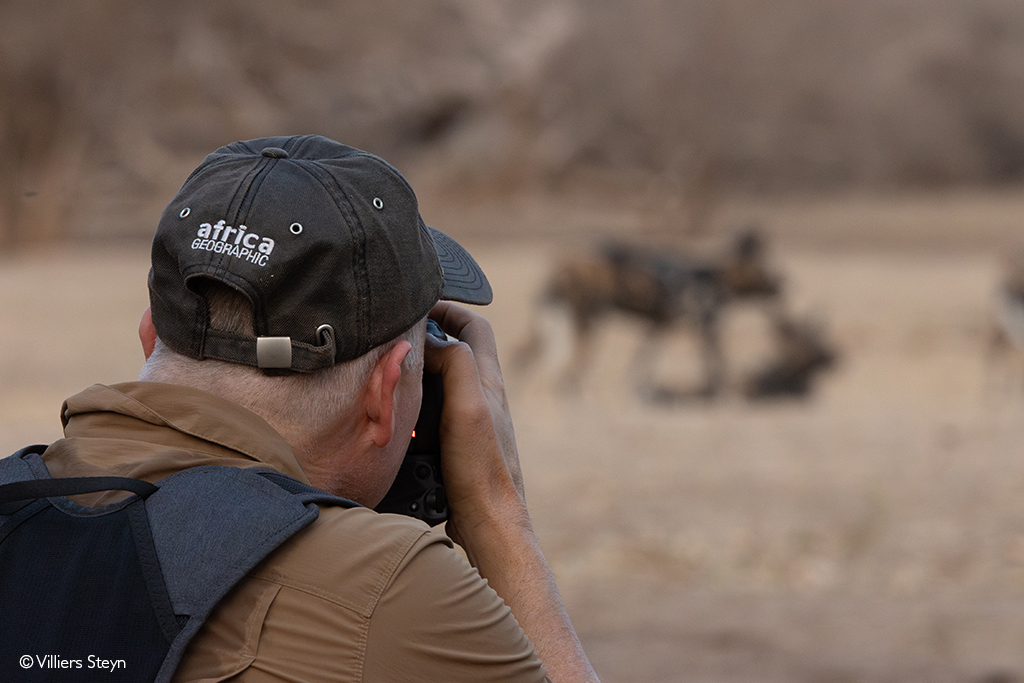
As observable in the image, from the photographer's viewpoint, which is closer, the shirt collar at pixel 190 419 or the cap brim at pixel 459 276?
the shirt collar at pixel 190 419

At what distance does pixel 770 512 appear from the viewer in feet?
20.9

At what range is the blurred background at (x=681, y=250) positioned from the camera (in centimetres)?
552

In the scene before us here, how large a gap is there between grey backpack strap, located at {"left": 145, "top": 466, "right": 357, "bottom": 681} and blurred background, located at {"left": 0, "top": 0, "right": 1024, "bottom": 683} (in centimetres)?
343

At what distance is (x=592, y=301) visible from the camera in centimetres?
1275

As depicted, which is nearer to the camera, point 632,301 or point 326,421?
point 326,421

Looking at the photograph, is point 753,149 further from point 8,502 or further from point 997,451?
point 8,502

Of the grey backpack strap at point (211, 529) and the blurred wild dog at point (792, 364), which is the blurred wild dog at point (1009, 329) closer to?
the blurred wild dog at point (792, 364)

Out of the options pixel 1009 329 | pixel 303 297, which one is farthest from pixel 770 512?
pixel 1009 329

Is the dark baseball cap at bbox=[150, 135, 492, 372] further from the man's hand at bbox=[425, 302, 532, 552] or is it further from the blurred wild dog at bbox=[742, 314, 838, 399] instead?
the blurred wild dog at bbox=[742, 314, 838, 399]

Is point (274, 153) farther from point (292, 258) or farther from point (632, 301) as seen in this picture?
point (632, 301)

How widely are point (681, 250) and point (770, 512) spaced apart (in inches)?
617

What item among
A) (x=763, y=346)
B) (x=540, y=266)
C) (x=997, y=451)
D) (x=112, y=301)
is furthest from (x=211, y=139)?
(x=997, y=451)

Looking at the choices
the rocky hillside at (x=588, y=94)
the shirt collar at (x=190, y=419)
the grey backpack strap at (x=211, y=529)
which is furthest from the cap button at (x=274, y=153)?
the rocky hillside at (x=588, y=94)

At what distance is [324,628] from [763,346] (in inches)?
631
